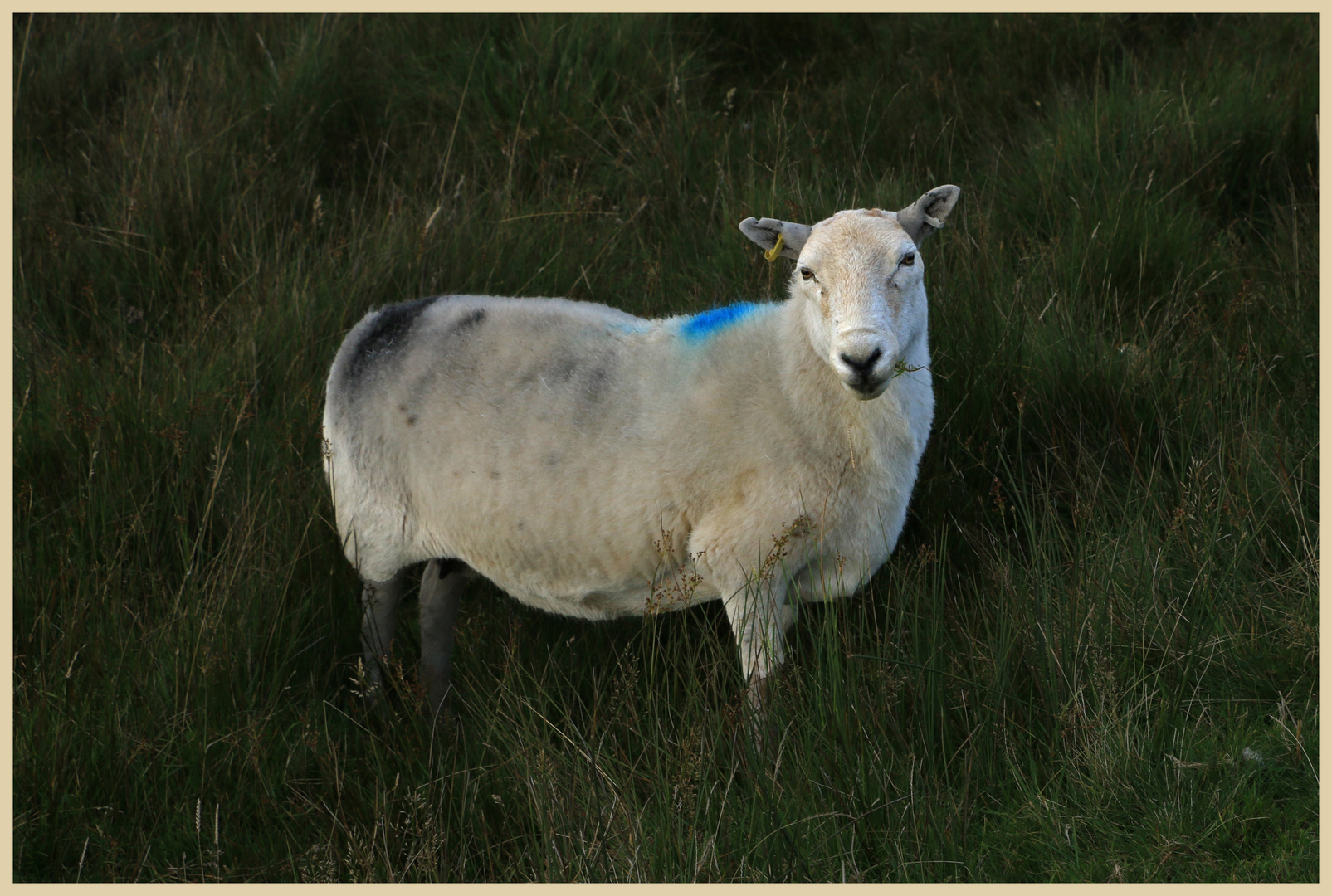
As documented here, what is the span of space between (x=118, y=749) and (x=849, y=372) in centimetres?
242

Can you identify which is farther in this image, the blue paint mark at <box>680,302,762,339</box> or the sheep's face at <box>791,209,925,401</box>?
the blue paint mark at <box>680,302,762,339</box>

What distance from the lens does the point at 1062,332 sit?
452cm

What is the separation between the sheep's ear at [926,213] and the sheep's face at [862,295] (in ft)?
0.29

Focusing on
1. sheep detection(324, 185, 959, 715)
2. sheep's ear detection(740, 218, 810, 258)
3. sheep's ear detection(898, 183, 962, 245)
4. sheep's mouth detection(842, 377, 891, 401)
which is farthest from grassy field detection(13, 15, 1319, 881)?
sheep's ear detection(740, 218, 810, 258)

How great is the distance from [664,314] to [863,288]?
2.20m

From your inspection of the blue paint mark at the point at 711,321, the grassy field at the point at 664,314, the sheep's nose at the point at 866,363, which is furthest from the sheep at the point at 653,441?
the grassy field at the point at 664,314

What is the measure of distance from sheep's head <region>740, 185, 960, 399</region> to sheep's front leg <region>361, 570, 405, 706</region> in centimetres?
186

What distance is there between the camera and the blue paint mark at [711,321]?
3633 millimetres

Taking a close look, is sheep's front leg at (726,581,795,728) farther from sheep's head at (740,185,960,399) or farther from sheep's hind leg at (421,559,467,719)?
sheep's hind leg at (421,559,467,719)

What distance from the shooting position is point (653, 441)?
11.3ft

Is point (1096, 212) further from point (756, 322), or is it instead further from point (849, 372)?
point (849, 372)

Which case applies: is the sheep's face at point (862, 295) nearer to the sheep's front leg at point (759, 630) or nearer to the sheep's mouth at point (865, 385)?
the sheep's mouth at point (865, 385)

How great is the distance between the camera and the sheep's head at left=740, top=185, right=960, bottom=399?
2.83m

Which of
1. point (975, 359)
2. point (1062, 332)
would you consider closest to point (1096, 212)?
point (1062, 332)
